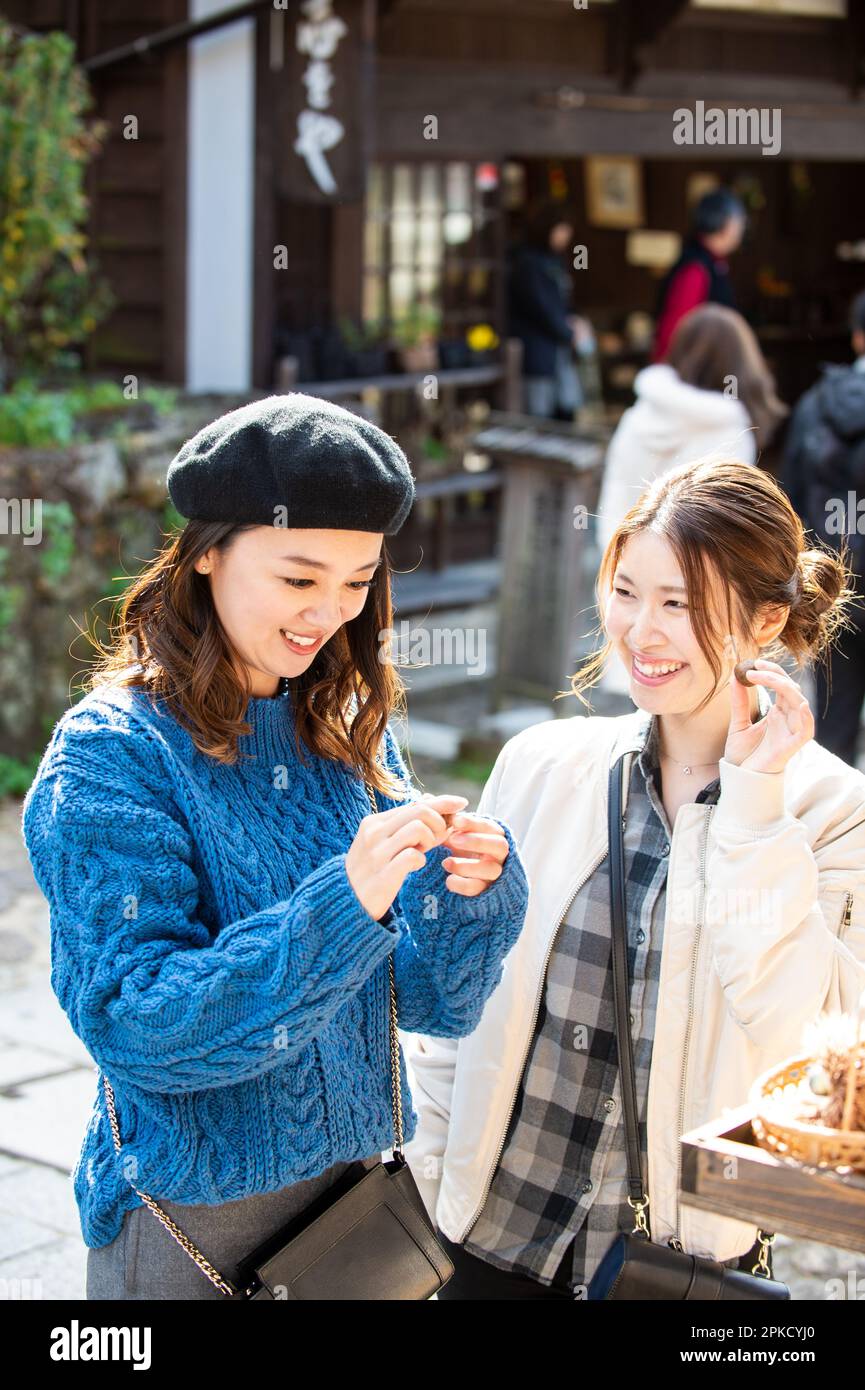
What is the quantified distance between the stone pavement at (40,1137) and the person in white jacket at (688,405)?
7.82 ft

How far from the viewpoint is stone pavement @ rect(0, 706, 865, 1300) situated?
351 cm

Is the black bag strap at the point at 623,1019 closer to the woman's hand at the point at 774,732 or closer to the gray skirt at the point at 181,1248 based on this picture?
the woman's hand at the point at 774,732

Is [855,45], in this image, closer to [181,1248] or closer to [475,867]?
[475,867]

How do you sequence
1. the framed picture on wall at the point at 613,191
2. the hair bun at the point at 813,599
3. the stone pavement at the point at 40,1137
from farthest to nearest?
1. the framed picture on wall at the point at 613,191
2. the stone pavement at the point at 40,1137
3. the hair bun at the point at 813,599

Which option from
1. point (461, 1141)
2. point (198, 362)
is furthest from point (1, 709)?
point (461, 1141)

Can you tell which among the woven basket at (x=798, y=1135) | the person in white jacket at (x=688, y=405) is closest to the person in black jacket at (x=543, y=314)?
the person in white jacket at (x=688, y=405)

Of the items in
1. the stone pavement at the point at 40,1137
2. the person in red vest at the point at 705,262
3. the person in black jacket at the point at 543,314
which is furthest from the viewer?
the person in black jacket at the point at 543,314

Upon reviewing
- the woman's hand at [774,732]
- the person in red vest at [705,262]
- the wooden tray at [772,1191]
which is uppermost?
the person in red vest at [705,262]

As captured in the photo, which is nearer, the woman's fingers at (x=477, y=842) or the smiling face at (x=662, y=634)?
the woman's fingers at (x=477, y=842)

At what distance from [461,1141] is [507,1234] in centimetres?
14

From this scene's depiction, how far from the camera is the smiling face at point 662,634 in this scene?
2248mm

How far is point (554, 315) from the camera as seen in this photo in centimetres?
1056

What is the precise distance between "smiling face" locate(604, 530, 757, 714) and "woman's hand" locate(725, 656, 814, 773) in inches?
5.6
